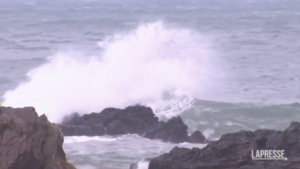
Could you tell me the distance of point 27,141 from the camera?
35.9ft

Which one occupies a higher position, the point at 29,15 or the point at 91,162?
the point at 29,15

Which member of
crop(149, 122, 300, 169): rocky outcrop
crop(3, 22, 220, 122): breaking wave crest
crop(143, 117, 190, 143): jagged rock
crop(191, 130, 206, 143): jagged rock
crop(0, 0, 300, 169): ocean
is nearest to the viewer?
crop(149, 122, 300, 169): rocky outcrop

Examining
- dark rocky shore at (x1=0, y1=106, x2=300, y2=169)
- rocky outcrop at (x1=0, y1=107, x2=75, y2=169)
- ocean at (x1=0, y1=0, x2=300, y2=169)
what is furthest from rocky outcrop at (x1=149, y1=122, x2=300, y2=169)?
ocean at (x1=0, y1=0, x2=300, y2=169)

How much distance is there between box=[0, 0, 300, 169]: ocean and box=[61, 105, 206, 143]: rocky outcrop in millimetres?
317

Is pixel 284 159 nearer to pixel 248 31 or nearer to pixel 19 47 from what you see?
pixel 19 47

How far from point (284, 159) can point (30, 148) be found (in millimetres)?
3672

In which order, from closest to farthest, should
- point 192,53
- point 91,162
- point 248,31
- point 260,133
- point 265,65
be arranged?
1. point 260,133
2. point 91,162
3. point 265,65
4. point 192,53
5. point 248,31

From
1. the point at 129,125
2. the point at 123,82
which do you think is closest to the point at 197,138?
the point at 129,125

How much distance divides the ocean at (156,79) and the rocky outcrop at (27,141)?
3346 mm

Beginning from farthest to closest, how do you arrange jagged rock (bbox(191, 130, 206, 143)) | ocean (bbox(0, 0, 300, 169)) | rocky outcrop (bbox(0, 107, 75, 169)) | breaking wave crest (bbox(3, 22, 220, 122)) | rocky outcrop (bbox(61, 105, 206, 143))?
breaking wave crest (bbox(3, 22, 220, 122))
ocean (bbox(0, 0, 300, 169))
rocky outcrop (bbox(61, 105, 206, 143))
jagged rock (bbox(191, 130, 206, 143))
rocky outcrop (bbox(0, 107, 75, 169))

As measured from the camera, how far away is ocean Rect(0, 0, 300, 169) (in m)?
22.1

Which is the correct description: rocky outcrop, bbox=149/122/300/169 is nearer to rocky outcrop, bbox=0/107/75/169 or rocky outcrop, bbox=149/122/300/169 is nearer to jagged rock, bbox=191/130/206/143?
rocky outcrop, bbox=0/107/75/169

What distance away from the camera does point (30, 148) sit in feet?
35.9

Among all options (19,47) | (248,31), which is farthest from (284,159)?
(248,31)
